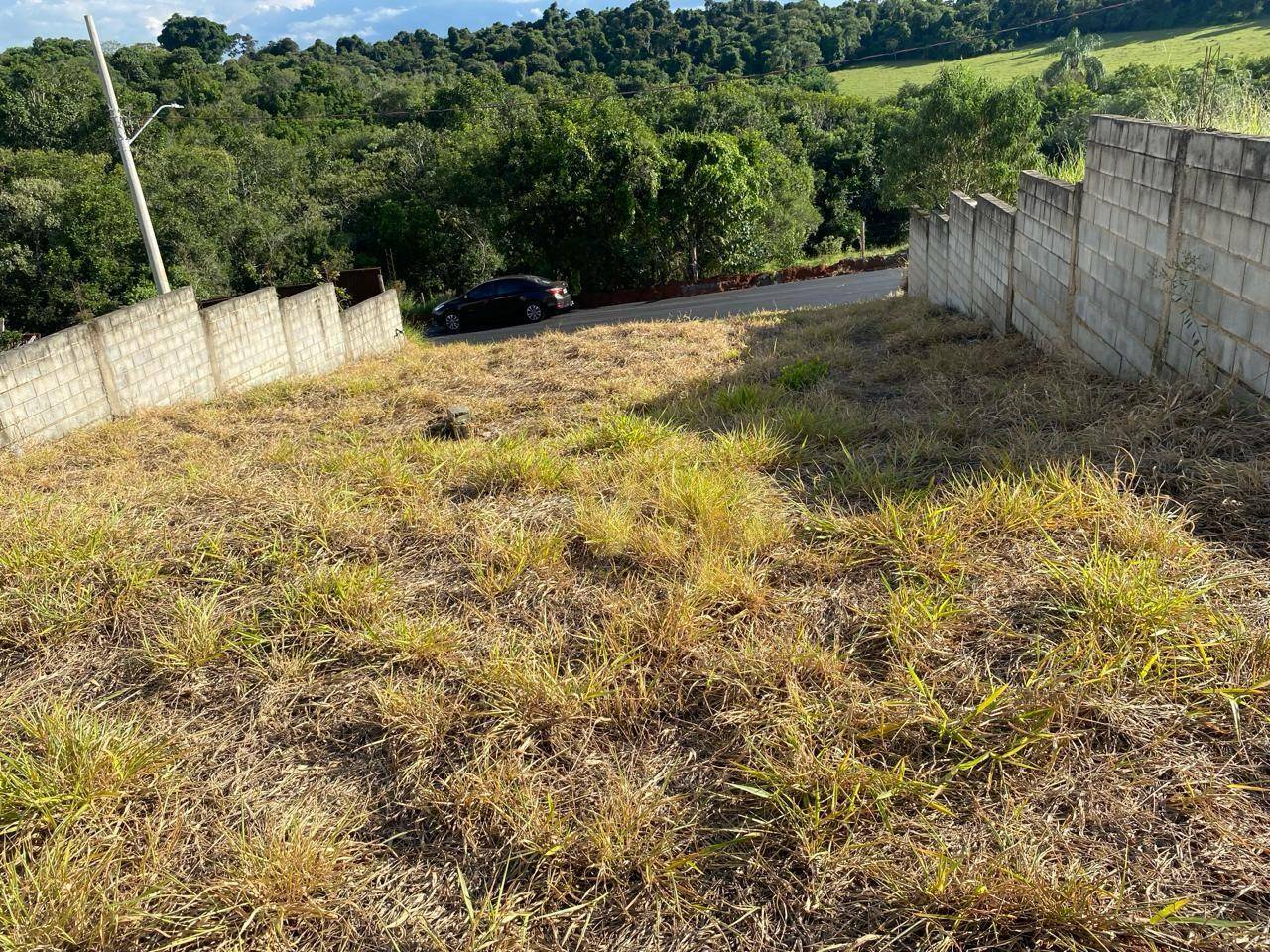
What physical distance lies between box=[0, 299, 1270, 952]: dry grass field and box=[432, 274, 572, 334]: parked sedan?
17853 millimetres

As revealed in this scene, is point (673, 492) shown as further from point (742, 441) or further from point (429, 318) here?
point (429, 318)

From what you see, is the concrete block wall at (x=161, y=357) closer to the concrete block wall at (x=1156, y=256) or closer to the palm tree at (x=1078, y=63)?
the concrete block wall at (x=1156, y=256)

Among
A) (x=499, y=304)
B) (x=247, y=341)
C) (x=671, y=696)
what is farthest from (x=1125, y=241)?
(x=499, y=304)

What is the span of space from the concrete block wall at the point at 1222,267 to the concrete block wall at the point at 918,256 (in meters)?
8.13

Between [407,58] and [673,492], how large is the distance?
81.0 metres

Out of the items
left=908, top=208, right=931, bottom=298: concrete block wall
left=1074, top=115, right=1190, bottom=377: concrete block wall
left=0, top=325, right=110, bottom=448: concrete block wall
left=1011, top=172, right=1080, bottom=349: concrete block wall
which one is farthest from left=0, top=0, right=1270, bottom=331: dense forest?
left=0, top=325, right=110, bottom=448: concrete block wall

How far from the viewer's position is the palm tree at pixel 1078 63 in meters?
51.3

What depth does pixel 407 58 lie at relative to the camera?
74.1 metres

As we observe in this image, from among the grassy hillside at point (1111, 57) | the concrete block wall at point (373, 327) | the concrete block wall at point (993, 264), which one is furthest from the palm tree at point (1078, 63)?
the concrete block wall at point (993, 264)

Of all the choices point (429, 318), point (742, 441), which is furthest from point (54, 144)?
point (742, 441)

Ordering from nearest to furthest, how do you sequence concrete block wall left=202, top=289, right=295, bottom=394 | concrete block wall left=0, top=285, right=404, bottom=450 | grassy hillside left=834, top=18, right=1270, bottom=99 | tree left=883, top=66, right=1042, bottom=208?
concrete block wall left=0, top=285, right=404, bottom=450 → concrete block wall left=202, top=289, right=295, bottom=394 → tree left=883, top=66, right=1042, bottom=208 → grassy hillside left=834, top=18, right=1270, bottom=99

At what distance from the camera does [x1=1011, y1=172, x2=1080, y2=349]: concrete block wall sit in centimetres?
645

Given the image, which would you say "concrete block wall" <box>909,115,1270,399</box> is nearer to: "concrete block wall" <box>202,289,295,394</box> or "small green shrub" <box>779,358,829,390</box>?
"small green shrub" <box>779,358,829,390</box>

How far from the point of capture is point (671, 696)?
2967 millimetres
